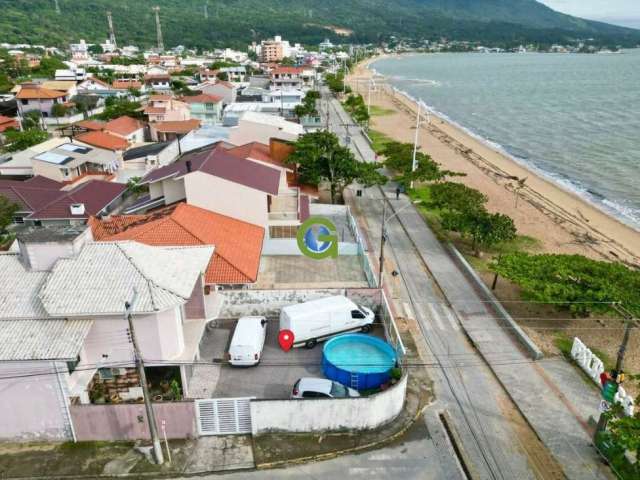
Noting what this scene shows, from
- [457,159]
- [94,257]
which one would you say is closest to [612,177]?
[457,159]

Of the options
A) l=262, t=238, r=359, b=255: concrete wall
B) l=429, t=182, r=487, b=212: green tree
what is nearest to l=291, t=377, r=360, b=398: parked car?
l=262, t=238, r=359, b=255: concrete wall

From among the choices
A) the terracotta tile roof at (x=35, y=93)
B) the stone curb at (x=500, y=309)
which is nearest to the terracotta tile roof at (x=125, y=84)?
the terracotta tile roof at (x=35, y=93)

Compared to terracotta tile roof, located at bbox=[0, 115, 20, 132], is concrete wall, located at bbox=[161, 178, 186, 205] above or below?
above

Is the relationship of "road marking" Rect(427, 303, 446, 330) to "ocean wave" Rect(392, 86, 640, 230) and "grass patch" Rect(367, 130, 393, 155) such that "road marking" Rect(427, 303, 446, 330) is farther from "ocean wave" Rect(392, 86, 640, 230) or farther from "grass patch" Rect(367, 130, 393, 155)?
"grass patch" Rect(367, 130, 393, 155)

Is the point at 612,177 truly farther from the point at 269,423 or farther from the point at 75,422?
the point at 75,422

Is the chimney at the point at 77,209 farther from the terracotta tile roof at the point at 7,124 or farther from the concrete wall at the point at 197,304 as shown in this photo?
the terracotta tile roof at the point at 7,124

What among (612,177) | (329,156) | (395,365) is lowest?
(612,177)
